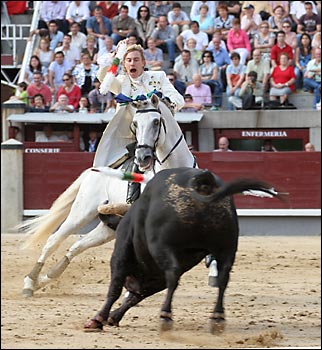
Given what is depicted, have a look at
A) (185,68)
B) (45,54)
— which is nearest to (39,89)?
(45,54)

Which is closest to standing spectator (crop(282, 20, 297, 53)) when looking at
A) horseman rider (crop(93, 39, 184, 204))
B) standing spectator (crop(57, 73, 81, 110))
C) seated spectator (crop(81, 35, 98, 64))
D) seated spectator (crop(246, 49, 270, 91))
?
seated spectator (crop(246, 49, 270, 91))

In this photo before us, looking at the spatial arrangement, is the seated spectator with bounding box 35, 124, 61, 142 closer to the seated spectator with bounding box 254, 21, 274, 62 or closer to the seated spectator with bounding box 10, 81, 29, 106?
the seated spectator with bounding box 10, 81, 29, 106

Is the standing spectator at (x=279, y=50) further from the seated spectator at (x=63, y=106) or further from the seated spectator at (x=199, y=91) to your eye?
the seated spectator at (x=63, y=106)

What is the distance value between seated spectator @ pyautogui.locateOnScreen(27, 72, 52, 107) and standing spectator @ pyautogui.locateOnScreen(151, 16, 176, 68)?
168 centimetres

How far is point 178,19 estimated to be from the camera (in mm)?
15047

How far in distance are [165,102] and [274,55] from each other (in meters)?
7.92

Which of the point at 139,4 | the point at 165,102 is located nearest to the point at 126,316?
the point at 165,102

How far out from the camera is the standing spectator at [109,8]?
1539 centimetres

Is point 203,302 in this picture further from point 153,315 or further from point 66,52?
point 66,52

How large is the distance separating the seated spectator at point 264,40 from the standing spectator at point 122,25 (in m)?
1.77

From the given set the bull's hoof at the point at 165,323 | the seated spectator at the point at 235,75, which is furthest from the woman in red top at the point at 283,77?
the bull's hoof at the point at 165,323

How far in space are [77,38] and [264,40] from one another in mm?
2664

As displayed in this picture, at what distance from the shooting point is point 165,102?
621 centimetres

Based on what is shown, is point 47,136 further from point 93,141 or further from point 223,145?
point 223,145
